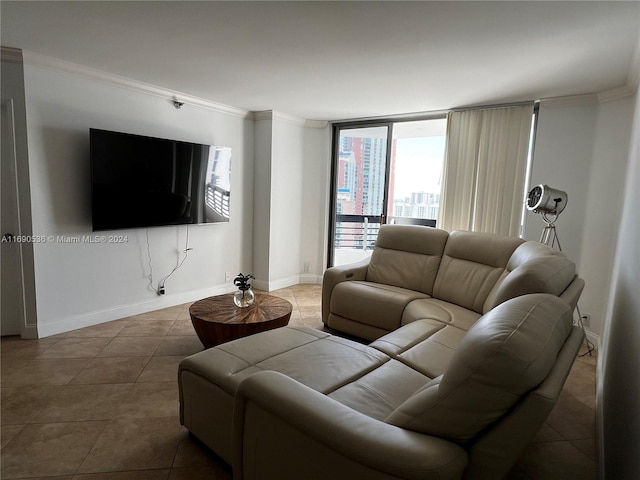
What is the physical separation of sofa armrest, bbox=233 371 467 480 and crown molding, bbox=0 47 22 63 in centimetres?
318

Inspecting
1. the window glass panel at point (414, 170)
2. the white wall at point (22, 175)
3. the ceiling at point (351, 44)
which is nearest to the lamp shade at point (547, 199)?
the ceiling at point (351, 44)

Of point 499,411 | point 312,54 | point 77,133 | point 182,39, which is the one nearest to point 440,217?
point 312,54

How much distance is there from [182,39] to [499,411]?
2.76m

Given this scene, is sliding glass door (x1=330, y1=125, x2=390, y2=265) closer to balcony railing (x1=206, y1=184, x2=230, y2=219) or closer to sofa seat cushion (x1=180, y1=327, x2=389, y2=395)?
balcony railing (x1=206, y1=184, x2=230, y2=219)

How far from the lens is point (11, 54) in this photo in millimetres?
2758

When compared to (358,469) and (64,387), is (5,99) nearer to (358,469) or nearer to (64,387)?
(64,387)

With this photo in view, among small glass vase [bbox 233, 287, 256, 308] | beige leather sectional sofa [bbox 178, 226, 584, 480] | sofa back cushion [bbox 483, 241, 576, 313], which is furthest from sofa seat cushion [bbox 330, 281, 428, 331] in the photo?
sofa back cushion [bbox 483, 241, 576, 313]

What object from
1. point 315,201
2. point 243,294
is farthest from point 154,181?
point 315,201

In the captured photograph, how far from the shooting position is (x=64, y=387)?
238 centimetres

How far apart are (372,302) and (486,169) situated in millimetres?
2074

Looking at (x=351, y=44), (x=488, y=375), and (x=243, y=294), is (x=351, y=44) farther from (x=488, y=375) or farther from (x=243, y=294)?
(x=488, y=375)

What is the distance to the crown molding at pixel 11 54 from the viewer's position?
8.96 feet

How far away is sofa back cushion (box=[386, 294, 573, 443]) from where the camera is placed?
911mm

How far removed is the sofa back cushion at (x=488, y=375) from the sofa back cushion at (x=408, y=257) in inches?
90.2
